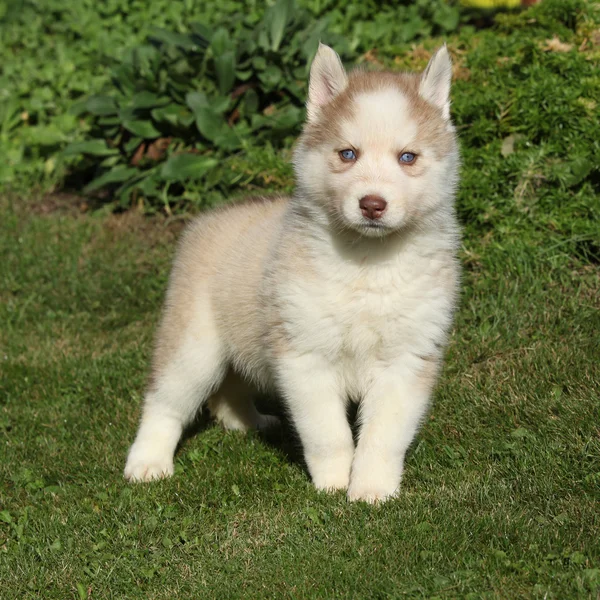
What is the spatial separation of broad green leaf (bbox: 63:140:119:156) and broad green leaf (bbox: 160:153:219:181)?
0.82 m

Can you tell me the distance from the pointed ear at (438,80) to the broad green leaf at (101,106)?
4273 mm

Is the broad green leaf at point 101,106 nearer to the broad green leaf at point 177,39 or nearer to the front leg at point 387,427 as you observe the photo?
the broad green leaf at point 177,39

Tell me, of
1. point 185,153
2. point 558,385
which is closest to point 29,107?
point 185,153

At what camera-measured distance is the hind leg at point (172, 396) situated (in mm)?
4531

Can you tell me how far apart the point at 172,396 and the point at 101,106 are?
3848 mm

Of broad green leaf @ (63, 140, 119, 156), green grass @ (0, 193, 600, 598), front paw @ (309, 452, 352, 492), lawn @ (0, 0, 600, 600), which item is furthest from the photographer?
broad green leaf @ (63, 140, 119, 156)

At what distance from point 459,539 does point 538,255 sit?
249cm

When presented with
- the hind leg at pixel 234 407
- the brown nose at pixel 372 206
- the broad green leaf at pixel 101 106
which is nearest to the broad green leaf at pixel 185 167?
the broad green leaf at pixel 101 106

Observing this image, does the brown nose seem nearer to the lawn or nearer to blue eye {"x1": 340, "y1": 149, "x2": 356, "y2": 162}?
blue eye {"x1": 340, "y1": 149, "x2": 356, "y2": 162}

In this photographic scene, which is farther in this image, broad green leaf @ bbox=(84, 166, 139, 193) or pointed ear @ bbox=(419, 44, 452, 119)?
broad green leaf @ bbox=(84, 166, 139, 193)

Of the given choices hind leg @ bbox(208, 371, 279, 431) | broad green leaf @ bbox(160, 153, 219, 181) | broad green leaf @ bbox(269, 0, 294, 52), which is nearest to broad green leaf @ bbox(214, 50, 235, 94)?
broad green leaf @ bbox(269, 0, 294, 52)

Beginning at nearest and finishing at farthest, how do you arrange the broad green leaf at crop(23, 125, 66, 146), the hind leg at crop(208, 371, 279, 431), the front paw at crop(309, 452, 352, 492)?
the front paw at crop(309, 452, 352, 492) → the hind leg at crop(208, 371, 279, 431) → the broad green leaf at crop(23, 125, 66, 146)

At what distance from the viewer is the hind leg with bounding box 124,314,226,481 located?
14.9 ft

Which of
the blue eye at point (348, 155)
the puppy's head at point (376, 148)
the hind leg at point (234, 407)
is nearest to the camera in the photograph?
the puppy's head at point (376, 148)
